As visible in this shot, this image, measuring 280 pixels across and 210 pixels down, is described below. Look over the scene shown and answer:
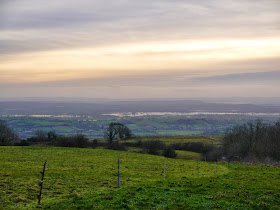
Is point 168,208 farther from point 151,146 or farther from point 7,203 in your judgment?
point 151,146

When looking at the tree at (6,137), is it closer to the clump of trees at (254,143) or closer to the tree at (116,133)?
the tree at (116,133)

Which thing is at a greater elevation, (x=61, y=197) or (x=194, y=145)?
(x=61, y=197)

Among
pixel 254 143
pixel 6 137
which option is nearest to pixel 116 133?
pixel 6 137

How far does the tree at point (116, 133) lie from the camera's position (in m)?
91.6

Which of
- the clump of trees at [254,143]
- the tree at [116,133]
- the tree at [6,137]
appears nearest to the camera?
the clump of trees at [254,143]

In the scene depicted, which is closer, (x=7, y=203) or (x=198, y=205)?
(x=198, y=205)

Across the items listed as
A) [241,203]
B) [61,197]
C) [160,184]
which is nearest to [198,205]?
[241,203]

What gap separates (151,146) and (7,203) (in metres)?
66.6

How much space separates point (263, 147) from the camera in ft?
211

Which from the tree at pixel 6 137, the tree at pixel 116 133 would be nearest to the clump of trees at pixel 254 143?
the tree at pixel 116 133

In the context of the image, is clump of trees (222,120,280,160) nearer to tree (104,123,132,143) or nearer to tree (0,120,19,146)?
tree (104,123,132,143)

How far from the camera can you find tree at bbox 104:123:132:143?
91562 mm

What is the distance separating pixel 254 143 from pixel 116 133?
4596cm

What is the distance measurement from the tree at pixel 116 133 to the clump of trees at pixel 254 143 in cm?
3618
